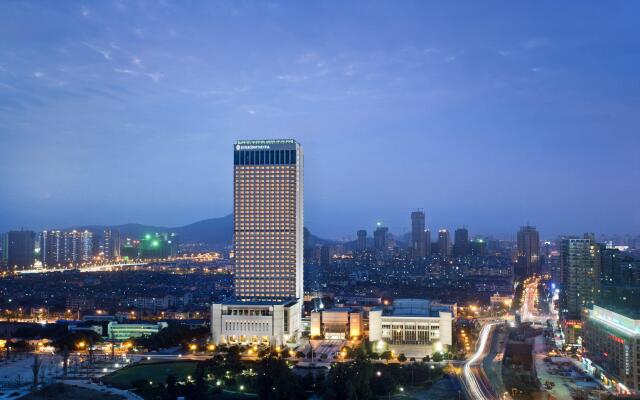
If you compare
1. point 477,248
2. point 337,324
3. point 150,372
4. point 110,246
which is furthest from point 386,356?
point 110,246

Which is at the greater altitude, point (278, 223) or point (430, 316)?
point (278, 223)

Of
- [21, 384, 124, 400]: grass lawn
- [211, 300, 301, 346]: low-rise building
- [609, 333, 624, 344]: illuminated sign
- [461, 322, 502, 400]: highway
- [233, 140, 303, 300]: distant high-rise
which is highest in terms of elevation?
[233, 140, 303, 300]: distant high-rise

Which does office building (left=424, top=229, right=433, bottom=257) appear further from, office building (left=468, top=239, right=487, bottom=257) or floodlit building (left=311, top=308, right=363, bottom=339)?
floodlit building (left=311, top=308, right=363, bottom=339)

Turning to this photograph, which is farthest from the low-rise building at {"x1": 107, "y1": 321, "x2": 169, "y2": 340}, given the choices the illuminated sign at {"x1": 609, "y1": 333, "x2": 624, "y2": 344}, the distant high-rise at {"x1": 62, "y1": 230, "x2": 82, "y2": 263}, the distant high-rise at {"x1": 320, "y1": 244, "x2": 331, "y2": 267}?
the distant high-rise at {"x1": 62, "y1": 230, "x2": 82, "y2": 263}

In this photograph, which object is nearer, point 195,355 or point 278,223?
point 195,355

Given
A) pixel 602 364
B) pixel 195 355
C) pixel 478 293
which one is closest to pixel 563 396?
pixel 602 364

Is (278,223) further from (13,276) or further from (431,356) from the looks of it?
(13,276)
